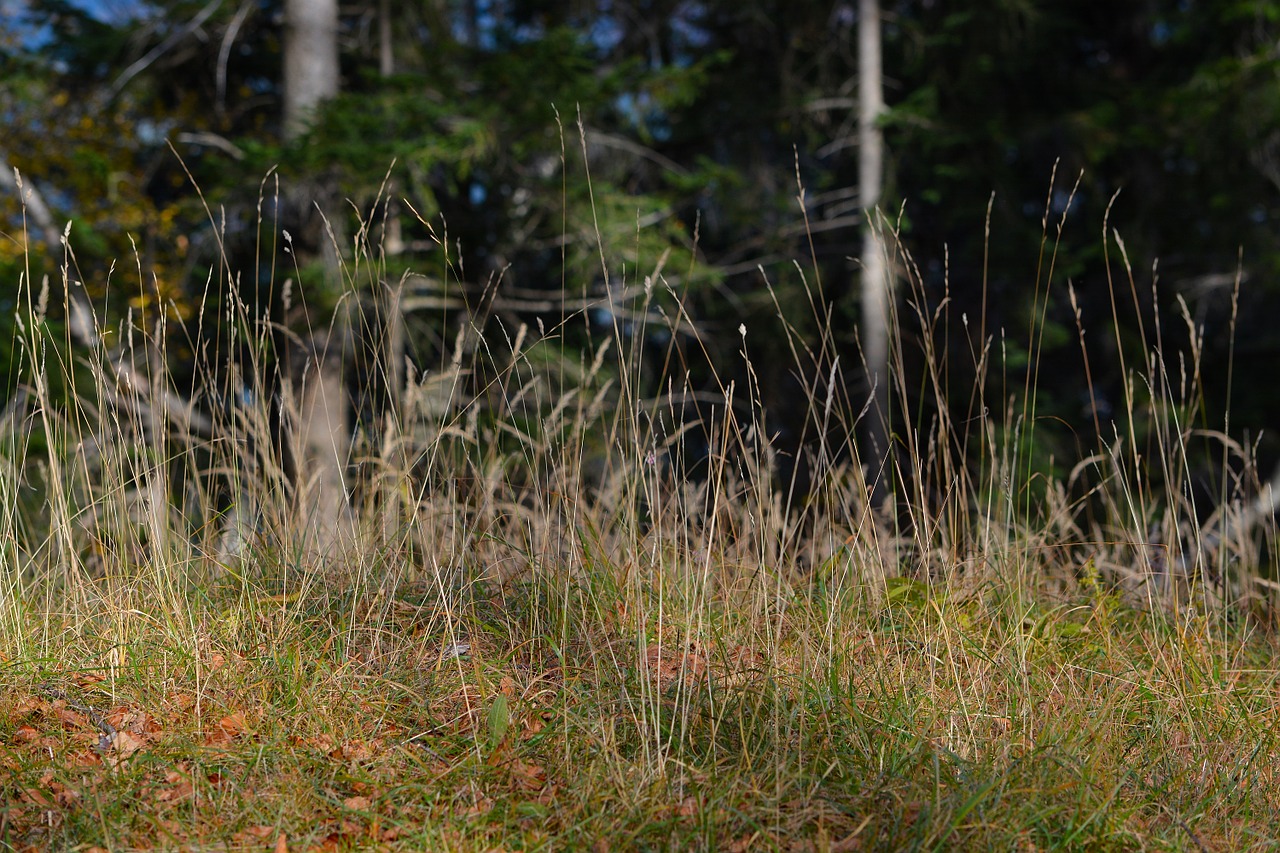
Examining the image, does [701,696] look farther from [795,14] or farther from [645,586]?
[795,14]

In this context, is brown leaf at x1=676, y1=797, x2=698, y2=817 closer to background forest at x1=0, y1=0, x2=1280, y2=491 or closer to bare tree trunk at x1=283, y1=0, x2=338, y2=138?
background forest at x1=0, y1=0, x2=1280, y2=491

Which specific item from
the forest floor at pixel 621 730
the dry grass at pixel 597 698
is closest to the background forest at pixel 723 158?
the dry grass at pixel 597 698

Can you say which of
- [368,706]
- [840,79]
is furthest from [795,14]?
[368,706]

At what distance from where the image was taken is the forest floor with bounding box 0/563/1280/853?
1.83 m

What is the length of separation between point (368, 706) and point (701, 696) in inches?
29.4

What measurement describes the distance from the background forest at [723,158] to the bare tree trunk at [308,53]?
42 cm

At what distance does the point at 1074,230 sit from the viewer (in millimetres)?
10312

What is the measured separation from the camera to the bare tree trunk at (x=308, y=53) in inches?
325

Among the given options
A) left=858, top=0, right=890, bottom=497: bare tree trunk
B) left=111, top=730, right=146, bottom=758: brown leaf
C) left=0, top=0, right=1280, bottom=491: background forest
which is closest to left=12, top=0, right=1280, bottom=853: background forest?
left=111, top=730, right=146, bottom=758: brown leaf

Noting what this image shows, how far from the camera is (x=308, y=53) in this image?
8.28m

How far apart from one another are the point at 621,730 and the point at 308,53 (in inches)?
306

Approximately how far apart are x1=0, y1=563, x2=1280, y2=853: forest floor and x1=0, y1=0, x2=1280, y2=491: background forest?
516 cm

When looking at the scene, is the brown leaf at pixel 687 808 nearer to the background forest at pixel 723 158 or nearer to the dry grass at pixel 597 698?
the dry grass at pixel 597 698

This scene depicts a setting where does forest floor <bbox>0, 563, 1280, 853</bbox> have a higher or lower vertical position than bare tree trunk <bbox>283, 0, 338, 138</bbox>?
lower
